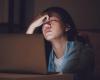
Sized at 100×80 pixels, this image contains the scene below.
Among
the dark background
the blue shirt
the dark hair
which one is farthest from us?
the dark background

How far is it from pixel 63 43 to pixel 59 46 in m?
0.03

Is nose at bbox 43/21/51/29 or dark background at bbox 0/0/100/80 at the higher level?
dark background at bbox 0/0/100/80

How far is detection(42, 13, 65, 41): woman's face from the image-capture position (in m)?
1.42

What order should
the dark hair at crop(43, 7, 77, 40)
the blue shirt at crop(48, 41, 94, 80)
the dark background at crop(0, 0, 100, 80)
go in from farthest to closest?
the dark background at crop(0, 0, 100, 80)
the dark hair at crop(43, 7, 77, 40)
the blue shirt at crop(48, 41, 94, 80)

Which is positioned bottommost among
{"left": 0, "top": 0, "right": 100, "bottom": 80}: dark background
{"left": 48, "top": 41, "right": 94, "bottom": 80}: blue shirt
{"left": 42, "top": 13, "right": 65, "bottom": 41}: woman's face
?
{"left": 48, "top": 41, "right": 94, "bottom": 80}: blue shirt

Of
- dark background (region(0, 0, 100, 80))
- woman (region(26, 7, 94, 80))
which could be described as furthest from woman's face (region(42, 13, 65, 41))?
dark background (region(0, 0, 100, 80))

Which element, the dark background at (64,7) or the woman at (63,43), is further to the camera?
the dark background at (64,7)

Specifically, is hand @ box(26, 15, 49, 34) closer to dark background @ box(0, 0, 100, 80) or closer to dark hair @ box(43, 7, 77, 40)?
dark hair @ box(43, 7, 77, 40)

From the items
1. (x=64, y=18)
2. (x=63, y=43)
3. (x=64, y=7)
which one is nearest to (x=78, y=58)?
(x=63, y=43)

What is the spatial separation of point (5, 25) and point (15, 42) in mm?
1121

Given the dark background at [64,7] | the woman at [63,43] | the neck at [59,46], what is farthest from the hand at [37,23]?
the dark background at [64,7]

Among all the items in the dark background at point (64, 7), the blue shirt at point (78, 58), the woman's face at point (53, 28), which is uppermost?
the dark background at point (64, 7)

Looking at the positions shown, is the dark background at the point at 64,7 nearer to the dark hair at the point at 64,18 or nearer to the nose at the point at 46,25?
the dark hair at the point at 64,18

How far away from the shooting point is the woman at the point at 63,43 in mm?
1393
